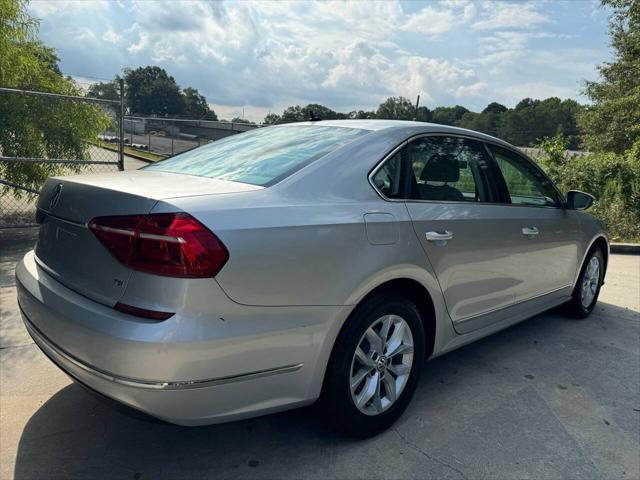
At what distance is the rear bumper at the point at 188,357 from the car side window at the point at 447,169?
3.57 ft

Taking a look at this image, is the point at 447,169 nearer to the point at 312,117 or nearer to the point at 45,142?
the point at 312,117

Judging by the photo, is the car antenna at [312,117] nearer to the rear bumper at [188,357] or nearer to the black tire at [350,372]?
the black tire at [350,372]

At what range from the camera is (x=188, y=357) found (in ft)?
6.42

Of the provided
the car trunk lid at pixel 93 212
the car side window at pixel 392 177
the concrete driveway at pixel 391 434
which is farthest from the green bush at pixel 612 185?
the car trunk lid at pixel 93 212

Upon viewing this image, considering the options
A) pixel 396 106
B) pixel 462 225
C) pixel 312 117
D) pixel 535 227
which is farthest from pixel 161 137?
pixel 396 106

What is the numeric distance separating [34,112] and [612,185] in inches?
419

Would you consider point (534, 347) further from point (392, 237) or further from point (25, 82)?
point (25, 82)

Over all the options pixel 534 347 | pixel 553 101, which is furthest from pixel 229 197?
pixel 553 101

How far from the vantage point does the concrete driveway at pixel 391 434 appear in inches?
97.3

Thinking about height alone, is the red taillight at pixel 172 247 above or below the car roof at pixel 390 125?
below

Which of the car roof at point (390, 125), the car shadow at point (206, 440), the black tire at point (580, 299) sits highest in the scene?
the car roof at point (390, 125)

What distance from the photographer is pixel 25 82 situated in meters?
6.76

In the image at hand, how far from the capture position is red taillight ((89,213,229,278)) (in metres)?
1.97

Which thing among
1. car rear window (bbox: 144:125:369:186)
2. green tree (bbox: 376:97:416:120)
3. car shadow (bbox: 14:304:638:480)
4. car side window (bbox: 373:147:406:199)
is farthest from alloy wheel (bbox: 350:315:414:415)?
green tree (bbox: 376:97:416:120)
